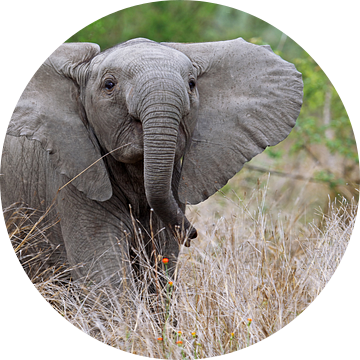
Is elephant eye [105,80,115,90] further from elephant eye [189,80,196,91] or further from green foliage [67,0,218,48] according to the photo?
green foliage [67,0,218,48]

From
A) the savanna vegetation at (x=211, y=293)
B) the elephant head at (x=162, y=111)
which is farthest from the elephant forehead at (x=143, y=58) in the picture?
the savanna vegetation at (x=211, y=293)

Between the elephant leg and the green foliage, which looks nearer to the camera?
the elephant leg

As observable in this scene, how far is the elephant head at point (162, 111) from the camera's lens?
3.45 meters

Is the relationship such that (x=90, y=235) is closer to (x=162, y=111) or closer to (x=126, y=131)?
(x=126, y=131)

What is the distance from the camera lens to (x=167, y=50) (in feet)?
12.0

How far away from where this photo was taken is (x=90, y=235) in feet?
13.3

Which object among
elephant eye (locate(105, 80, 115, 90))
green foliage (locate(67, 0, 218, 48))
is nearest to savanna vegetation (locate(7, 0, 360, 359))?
elephant eye (locate(105, 80, 115, 90))

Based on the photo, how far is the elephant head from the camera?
3.45m

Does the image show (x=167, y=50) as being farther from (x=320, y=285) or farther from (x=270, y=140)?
(x=320, y=285)

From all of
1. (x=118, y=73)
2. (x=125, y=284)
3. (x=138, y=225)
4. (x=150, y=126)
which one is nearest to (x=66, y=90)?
(x=118, y=73)

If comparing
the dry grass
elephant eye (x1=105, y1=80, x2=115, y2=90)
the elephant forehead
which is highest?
the elephant forehead

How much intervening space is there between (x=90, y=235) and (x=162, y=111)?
1186 mm

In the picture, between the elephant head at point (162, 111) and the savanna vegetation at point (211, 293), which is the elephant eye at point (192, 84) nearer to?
the elephant head at point (162, 111)

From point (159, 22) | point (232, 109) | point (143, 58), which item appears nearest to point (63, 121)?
point (143, 58)
